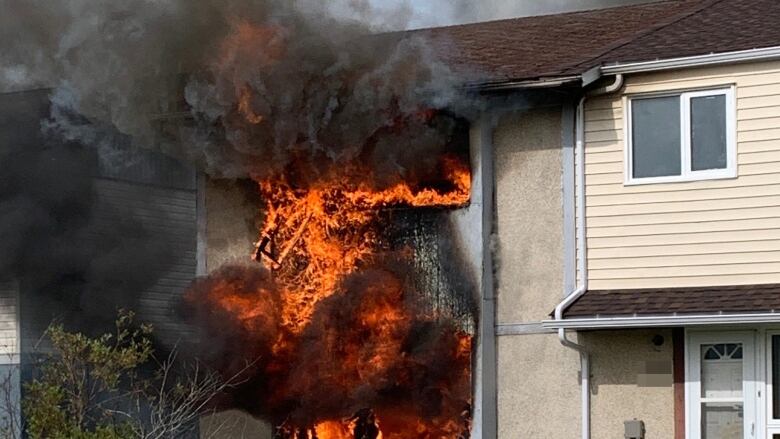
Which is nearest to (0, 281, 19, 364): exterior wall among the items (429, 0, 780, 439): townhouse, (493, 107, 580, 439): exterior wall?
(429, 0, 780, 439): townhouse

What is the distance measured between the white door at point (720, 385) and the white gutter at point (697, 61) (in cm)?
281

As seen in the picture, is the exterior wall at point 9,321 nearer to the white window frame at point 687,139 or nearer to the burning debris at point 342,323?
the burning debris at point 342,323

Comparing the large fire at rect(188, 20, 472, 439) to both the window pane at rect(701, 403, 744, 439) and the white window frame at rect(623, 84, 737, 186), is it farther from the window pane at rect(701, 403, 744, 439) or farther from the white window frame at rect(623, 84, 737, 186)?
the window pane at rect(701, 403, 744, 439)

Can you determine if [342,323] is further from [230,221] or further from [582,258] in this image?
[582,258]

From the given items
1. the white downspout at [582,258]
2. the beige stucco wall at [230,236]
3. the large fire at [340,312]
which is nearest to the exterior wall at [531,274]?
the white downspout at [582,258]

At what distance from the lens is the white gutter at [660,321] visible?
50.0ft

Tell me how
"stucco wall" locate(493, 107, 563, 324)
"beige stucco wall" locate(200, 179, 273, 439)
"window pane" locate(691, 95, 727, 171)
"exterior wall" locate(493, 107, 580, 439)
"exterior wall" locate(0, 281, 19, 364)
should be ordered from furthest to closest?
"exterior wall" locate(0, 281, 19, 364)
"beige stucco wall" locate(200, 179, 273, 439)
"stucco wall" locate(493, 107, 563, 324)
"exterior wall" locate(493, 107, 580, 439)
"window pane" locate(691, 95, 727, 171)

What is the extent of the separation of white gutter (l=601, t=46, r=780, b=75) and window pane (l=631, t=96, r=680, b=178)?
1.28ft

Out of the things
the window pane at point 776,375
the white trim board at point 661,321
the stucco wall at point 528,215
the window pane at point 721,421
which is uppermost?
the stucco wall at point 528,215

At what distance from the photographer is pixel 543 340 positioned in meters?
16.9

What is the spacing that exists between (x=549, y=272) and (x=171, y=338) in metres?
4.88

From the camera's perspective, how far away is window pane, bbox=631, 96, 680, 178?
650 inches

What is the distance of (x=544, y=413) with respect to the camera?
16.8 m

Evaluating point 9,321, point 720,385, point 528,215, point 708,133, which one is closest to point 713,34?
point 708,133
